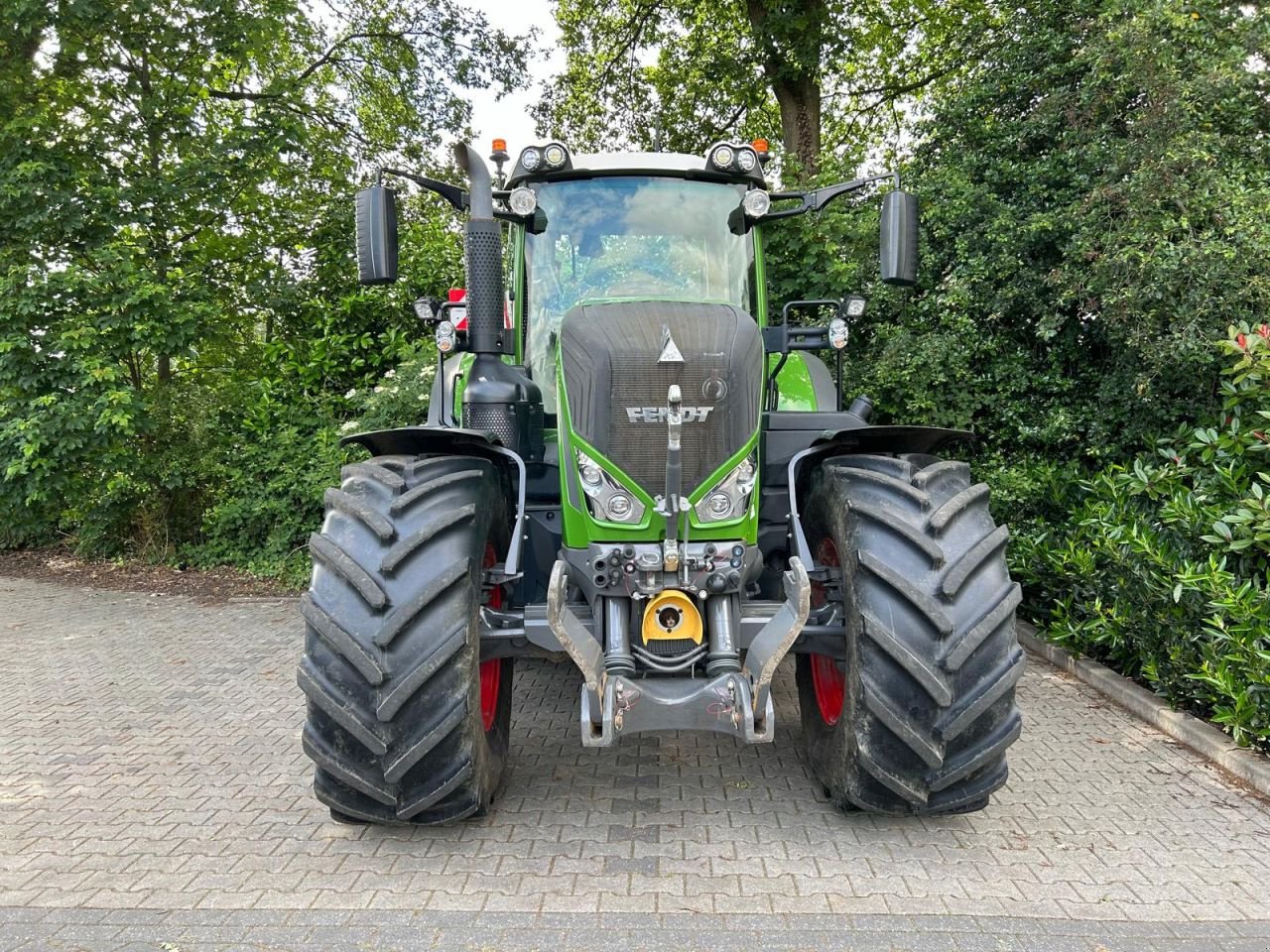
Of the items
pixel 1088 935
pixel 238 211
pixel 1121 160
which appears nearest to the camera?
pixel 1088 935

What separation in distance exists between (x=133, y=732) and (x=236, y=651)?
1634mm

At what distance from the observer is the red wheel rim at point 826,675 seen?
364cm

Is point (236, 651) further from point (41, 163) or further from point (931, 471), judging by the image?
point (931, 471)

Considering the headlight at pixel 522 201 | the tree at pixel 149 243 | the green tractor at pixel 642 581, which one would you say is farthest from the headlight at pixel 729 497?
the tree at pixel 149 243

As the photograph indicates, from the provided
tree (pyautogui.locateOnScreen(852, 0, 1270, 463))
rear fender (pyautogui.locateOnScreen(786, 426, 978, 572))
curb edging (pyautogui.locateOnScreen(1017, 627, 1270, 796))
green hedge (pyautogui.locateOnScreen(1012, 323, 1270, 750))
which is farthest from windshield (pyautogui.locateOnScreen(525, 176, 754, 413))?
curb edging (pyautogui.locateOnScreen(1017, 627, 1270, 796))

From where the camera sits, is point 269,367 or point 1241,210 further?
point 269,367

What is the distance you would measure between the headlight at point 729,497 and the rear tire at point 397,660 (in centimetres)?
85

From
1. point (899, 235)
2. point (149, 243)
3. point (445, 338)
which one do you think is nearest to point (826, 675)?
point (899, 235)

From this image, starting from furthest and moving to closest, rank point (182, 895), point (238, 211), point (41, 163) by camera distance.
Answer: point (238, 211)
point (41, 163)
point (182, 895)

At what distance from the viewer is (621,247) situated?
3969 mm

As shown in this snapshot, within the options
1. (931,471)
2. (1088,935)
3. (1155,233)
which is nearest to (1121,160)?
(1155,233)

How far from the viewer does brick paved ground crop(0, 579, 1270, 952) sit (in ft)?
8.91

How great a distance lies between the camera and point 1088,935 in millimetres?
2686

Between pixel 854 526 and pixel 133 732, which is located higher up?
pixel 854 526
